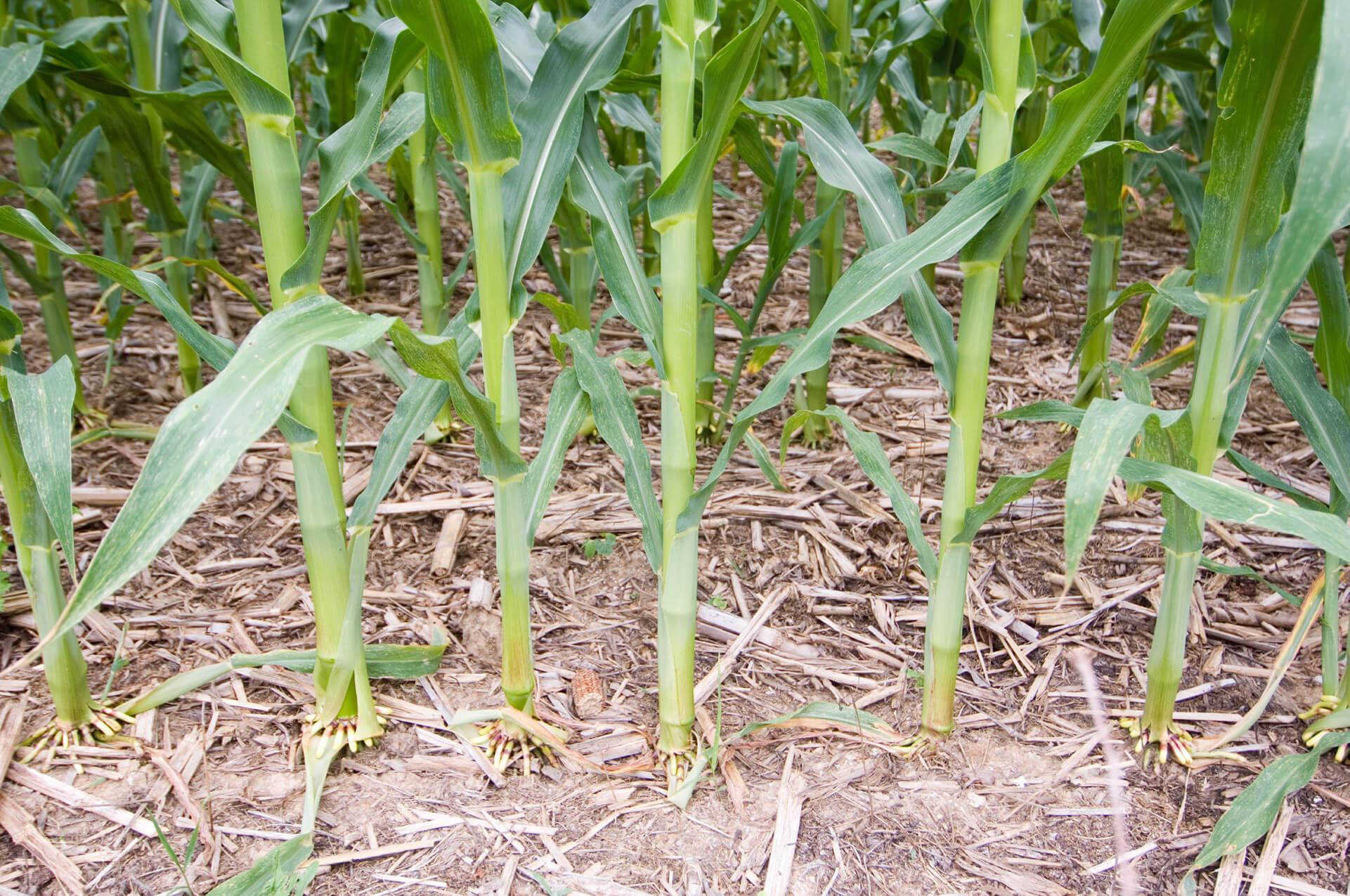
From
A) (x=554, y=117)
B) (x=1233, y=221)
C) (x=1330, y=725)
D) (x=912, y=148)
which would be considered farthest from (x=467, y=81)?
(x=1330, y=725)

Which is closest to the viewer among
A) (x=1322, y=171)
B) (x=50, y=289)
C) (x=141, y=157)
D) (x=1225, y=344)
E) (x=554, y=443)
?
(x=1322, y=171)

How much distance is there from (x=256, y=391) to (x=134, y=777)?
110cm

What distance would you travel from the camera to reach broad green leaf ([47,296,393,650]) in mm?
932

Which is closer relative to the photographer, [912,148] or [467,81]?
[467,81]

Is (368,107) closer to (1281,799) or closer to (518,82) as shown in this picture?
(518,82)

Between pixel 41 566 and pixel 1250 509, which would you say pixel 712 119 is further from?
pixel 41 566

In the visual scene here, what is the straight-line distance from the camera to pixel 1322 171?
34.5 inches

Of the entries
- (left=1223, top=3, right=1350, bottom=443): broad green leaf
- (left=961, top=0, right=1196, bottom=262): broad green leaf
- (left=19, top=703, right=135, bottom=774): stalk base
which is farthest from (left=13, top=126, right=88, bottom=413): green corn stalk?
(left=1223, top=3, right=1350, bottom=443): broad green leaf

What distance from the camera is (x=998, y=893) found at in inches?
61.3

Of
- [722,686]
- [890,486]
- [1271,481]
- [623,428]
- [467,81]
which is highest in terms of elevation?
[467,81]

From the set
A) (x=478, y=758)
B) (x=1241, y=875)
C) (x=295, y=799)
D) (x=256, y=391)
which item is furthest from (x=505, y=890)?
(x=1241, y=875)

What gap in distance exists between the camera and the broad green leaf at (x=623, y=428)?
5.35 feet

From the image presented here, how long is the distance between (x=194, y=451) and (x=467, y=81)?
0.68 meters

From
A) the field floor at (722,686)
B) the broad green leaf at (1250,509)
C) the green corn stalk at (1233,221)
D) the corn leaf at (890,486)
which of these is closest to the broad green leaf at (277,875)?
the field floor at (722,686)
